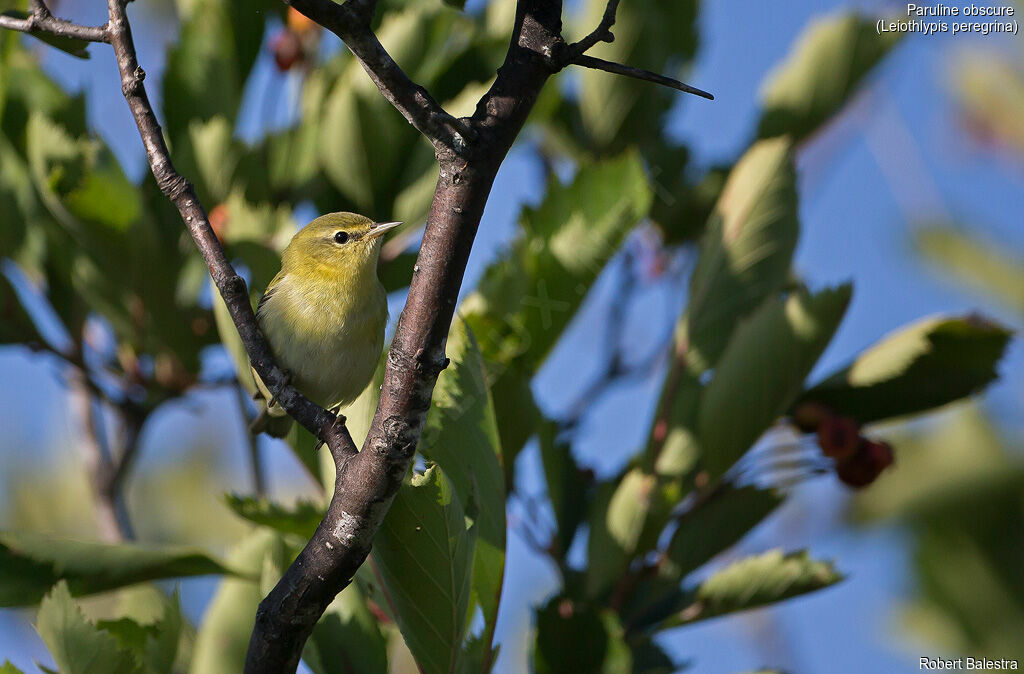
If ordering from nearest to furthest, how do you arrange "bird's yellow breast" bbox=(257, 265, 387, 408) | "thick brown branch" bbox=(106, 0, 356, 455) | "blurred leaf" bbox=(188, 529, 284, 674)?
"thick brown branch" bbox=(106, 0, 356, 455) < "blurred leaf" bbox=(188, 529, 284, 674) < "bird's yellow breast" bbox=(257, 265, 387, 408)

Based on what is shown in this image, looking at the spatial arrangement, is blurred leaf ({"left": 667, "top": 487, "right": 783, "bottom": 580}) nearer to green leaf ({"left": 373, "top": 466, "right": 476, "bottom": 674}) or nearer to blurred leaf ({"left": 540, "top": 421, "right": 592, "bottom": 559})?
blurred leaf ({"left": 540, "top": 421, "right": 592, "bottom": 559})

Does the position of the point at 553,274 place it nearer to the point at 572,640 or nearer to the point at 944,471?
the point at 572,640

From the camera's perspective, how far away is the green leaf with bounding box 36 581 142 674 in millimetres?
1672

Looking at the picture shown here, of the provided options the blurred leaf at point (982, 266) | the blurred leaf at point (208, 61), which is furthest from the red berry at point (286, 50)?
the blurred leaf at point (982, 266)

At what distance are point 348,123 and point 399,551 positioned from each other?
1189mm

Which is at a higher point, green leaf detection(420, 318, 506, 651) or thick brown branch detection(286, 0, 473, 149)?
thick brown branch detection(286, 0, 473, 149)

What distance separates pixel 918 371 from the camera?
2.14 meters

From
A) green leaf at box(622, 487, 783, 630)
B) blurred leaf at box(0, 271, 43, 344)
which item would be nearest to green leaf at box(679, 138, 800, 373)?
green leaf at box(622, 487, 783, 630)

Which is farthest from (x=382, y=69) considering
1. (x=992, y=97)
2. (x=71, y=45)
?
(x=992, y=97)

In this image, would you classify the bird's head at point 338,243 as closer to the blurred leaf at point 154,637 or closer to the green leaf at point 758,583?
the blurred leaf at point 154,637

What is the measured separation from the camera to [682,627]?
2145 millimetres

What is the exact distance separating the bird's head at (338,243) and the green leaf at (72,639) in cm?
101

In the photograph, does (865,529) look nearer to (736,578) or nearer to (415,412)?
(736,578)

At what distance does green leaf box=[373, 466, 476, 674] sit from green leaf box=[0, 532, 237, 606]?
0.58 meters
